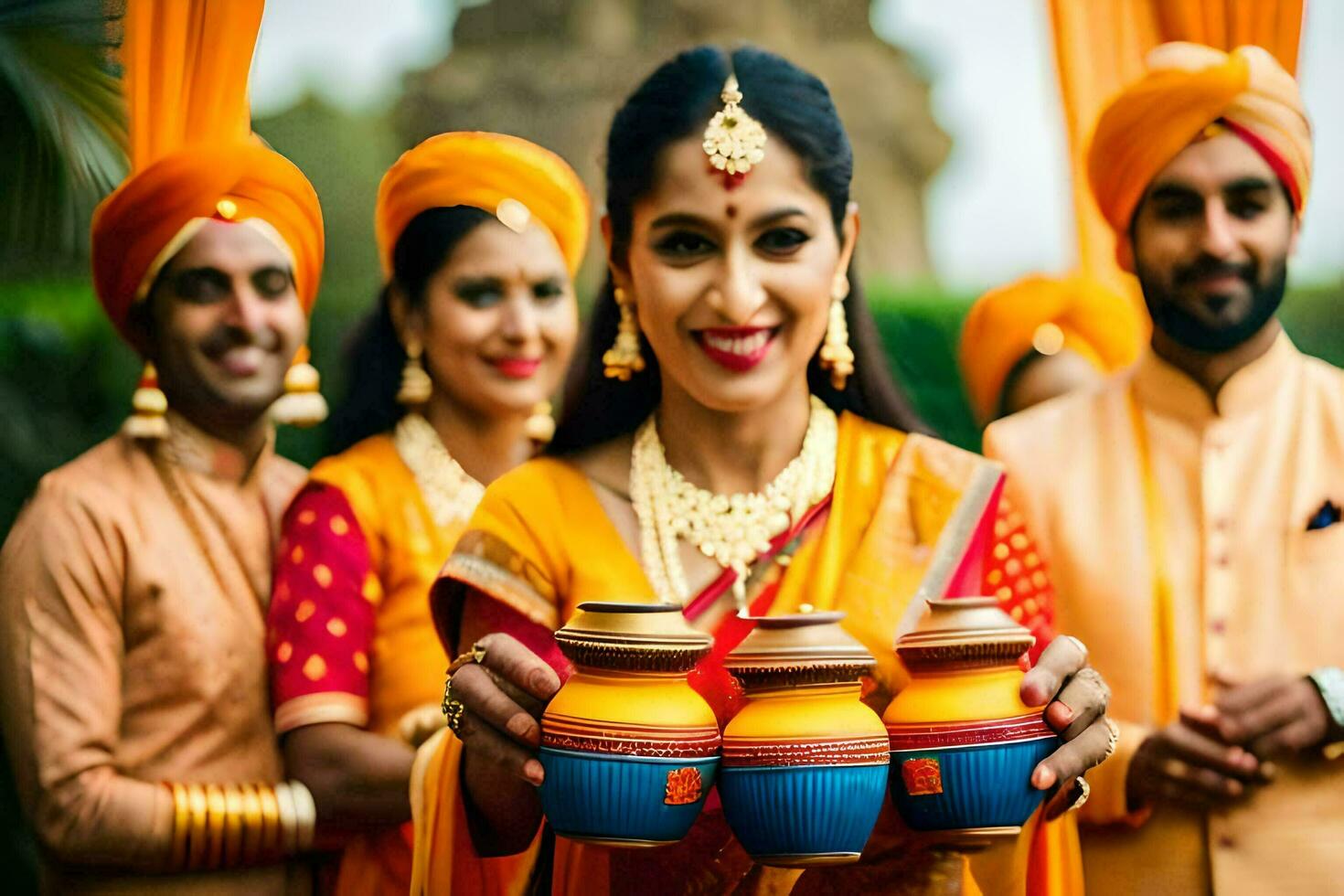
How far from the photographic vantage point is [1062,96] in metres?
4.72

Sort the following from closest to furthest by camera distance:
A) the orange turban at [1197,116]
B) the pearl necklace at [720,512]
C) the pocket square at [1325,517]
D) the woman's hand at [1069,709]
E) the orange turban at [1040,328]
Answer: the woman's hand at [1069,709] < the pearl necklace at [720,512] < the pocket square at [1325,517] < the orange turban at [1197,116] < the orange turban at [1040,328]

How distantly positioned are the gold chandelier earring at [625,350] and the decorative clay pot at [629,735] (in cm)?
72

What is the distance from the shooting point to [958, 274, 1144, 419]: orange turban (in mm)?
4480

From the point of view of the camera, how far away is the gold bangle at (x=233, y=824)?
3.95 metres

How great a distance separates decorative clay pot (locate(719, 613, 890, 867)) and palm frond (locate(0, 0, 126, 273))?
2621 millimetres

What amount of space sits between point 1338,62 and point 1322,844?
2.02m

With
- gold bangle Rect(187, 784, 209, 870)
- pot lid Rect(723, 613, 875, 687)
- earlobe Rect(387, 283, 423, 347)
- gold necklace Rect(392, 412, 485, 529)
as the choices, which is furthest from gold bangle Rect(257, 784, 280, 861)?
pot lid Rect(723, 613, 875, 687)

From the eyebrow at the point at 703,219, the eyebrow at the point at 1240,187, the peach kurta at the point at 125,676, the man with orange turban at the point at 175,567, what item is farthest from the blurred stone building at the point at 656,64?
the eyebrow at the point at 703,219

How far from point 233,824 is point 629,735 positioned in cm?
177

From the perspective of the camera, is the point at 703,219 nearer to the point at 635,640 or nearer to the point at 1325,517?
the point at 635,640

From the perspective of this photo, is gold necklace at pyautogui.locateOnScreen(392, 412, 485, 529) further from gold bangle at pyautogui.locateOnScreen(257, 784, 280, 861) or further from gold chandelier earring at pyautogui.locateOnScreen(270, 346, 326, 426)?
gold bangle at pyautogui.locateOnScreen(257, 784, 280, 861)

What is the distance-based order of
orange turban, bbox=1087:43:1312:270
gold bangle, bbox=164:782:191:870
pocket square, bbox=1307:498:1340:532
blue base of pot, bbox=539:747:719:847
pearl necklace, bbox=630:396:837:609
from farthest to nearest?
gold bangle, bbox=164:782:191:870, orange turban, bbox=1087:43:1312:270, pocket square, bbox=1307:498:1340:532, pearl necklace, bbox=630:396:837:609, blue base of pot, bbox=539:747:719:847

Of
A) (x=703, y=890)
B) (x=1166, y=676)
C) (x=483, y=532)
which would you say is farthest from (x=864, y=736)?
(x=1166, y=676)

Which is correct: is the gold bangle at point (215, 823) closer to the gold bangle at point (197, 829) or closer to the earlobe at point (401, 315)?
the gold bangle at point (197, 829)
